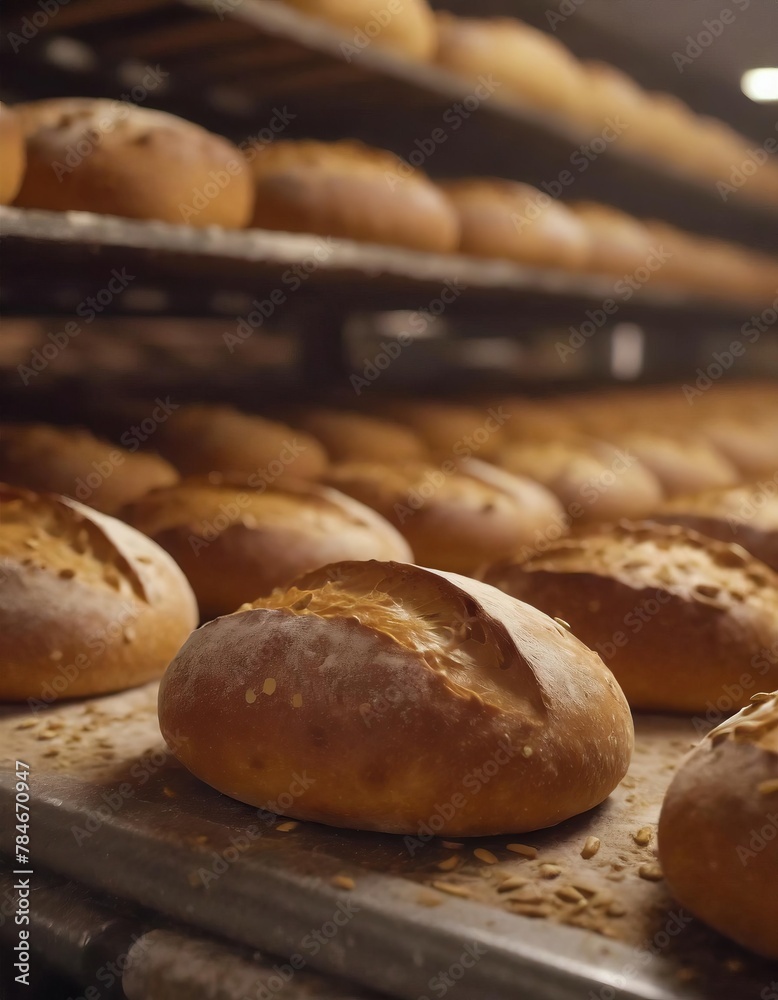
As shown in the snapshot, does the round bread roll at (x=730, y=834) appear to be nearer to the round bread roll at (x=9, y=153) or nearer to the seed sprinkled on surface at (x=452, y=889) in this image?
the seed sprinkled on surface at (x=452, y=889)

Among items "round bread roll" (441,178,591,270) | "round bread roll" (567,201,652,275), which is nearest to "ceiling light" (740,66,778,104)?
"round bread roll" (567,201,652,275)

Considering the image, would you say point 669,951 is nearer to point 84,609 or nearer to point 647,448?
point 84,609

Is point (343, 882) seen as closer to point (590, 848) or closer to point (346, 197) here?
point (590, 848)

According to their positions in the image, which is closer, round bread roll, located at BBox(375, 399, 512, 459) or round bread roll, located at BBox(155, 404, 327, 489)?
round bread roll, located at BBox(155, 404, 327, 489)

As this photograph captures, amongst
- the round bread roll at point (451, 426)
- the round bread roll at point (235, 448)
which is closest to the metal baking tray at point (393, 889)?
the round bread roll at point (235, 448)

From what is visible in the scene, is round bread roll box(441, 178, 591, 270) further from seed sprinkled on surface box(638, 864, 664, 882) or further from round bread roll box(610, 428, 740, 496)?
seed sprinkled on surface box(638, 864, 664, 882)

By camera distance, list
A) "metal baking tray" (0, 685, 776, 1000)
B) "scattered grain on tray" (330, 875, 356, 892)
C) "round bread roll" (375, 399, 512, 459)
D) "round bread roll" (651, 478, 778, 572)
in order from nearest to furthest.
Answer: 1. "metal baking tray" (0, 685, 776, 1000)
2. "scattered grain on tray" (330, 875, 356, 892)
3. "round bread roll" (651, 478, 778, 572)
4. "round bread roll" (375, 399, 512, 459)

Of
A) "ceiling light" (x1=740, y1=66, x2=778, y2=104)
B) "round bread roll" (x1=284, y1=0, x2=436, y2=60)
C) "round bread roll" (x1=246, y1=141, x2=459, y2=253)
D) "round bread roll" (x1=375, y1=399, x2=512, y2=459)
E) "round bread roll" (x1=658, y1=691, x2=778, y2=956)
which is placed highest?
"ceiling light" (x1=740, y1=66, x2=778, y2=104)

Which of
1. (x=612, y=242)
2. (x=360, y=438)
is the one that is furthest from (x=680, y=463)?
(x=612, y=242)
